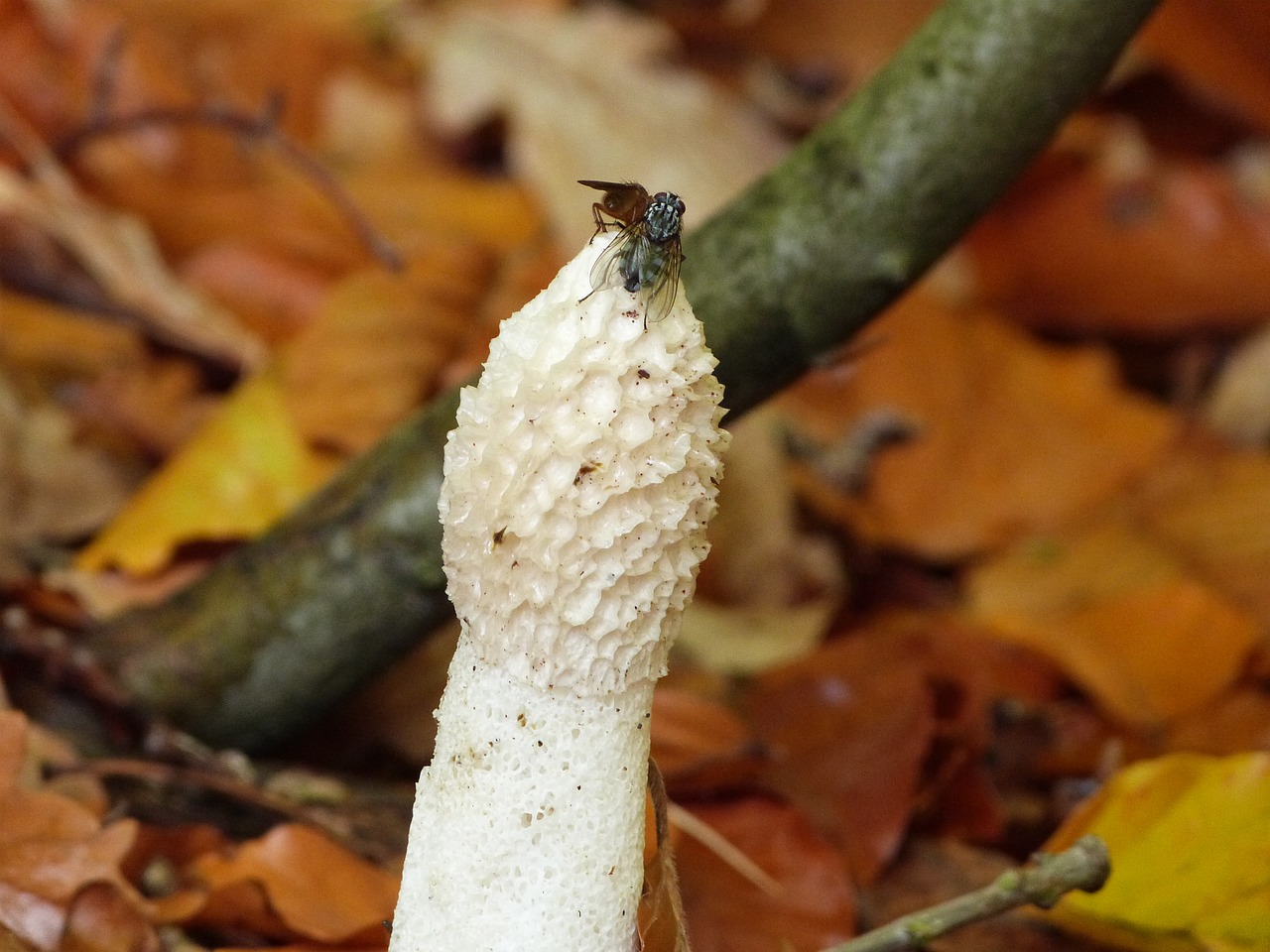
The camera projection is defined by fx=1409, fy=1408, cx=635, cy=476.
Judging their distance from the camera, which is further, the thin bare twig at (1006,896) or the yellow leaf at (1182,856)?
the yellow leaf at (1182,856)

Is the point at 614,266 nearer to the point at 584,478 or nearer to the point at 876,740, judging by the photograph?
the point at 584,478

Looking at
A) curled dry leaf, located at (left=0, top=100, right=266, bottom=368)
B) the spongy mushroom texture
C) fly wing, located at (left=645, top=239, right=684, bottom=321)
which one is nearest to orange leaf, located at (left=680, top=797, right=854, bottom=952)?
the spongy mushroom texture

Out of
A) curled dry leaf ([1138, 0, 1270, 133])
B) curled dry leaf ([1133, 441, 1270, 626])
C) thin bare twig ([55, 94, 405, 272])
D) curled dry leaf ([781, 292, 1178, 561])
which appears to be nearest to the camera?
thin bare twig ([55, 94, 405, 272])

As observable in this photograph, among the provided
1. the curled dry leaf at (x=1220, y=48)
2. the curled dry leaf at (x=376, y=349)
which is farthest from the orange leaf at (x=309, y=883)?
the curled dry leaf at (x=1220, y=48)

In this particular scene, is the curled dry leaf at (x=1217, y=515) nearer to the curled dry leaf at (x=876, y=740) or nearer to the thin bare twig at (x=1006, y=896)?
the curled dry leaf at (x=876, y=740)

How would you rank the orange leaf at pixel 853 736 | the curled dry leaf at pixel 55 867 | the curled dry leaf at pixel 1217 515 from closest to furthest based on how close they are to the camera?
the curled dry leaf at pixel 55 867
the orange leaf at pixel 853 736
the curled dry leaf at pixel 1217 515

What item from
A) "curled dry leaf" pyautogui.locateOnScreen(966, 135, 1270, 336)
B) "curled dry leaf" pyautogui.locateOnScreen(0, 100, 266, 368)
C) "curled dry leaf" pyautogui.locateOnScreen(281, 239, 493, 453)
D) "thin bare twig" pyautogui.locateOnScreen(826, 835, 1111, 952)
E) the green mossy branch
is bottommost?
"thin bare twig" pyautogui.locateOnScreen(826, 835, 1111, 952)

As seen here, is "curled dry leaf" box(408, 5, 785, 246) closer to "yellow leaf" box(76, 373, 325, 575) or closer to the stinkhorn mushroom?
"yellow leaf" box(76, 373, 325, 575)
